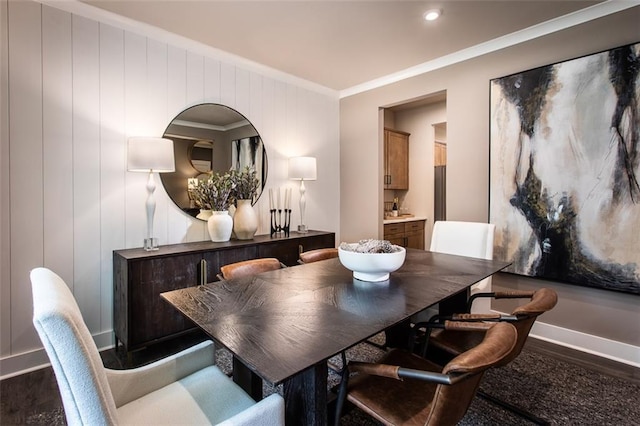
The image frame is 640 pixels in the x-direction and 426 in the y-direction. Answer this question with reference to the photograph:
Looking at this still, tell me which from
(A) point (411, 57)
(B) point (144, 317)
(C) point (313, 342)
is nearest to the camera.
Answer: (C) point (313, 342)

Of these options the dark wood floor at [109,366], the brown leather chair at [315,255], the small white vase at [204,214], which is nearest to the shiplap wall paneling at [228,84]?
the small white vase at [204,214]

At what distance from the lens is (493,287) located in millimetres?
3145

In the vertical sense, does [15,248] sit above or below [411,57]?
below

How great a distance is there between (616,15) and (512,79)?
2.44 ft

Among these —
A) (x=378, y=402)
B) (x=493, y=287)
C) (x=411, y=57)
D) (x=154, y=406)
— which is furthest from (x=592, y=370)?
(x=411, y=57)

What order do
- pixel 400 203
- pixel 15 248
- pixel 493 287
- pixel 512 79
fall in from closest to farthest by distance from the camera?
pixel 15 248 → pixel 512 79 → pixel 493 287 → pixel 400 203

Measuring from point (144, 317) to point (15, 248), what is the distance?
3.21ft

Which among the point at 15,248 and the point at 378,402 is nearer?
the point at 378,402

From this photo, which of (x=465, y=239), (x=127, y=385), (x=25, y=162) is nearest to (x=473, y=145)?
(x=465, y=239)

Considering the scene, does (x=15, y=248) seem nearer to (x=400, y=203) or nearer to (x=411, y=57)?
(x=411, y=57)

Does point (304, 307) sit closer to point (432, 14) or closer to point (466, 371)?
point (466, 371)

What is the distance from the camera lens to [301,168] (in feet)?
12.0

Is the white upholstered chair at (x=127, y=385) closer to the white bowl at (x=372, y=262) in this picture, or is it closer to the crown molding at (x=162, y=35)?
the white bowl at (x=372, y=262)

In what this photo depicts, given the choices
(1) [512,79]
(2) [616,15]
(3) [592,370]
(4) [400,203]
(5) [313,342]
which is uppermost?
(2) [616,15]
